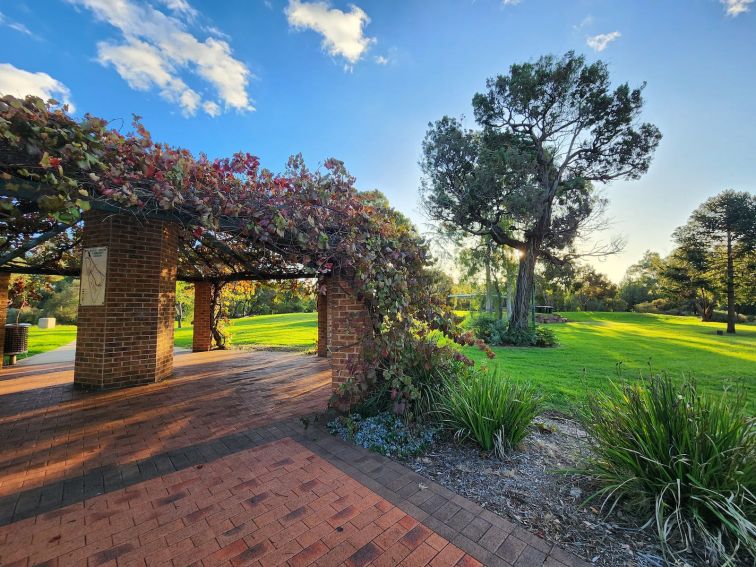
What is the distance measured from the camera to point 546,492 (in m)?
2.55

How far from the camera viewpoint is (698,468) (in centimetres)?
210

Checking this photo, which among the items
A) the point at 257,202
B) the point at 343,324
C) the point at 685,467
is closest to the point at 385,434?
the point at 343,324

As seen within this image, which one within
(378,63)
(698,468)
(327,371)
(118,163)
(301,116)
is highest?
(378,63)

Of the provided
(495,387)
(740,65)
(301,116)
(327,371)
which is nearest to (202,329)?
(327,371)

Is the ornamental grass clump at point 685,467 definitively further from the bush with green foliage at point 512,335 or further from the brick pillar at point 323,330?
the bush with green foliage at point 512,335

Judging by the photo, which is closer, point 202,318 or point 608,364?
point 608,364

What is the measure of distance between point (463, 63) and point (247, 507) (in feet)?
27.3

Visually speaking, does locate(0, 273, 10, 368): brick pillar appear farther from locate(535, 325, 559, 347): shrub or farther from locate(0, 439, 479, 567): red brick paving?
locate(535, 325, 559, 347): shrub

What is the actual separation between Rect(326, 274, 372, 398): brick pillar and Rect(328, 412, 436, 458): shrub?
0.66 meters

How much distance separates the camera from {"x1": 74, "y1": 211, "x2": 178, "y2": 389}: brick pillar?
208 inches

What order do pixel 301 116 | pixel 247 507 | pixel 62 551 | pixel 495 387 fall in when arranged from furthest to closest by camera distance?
pixel 301 116, pixel 495 387, pixel 247 507, pixel 62 551

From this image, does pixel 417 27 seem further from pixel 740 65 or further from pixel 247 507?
pixel 247 507

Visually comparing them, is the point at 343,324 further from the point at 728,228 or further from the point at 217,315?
the point at 728,228

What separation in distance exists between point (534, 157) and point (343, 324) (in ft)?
45.4
